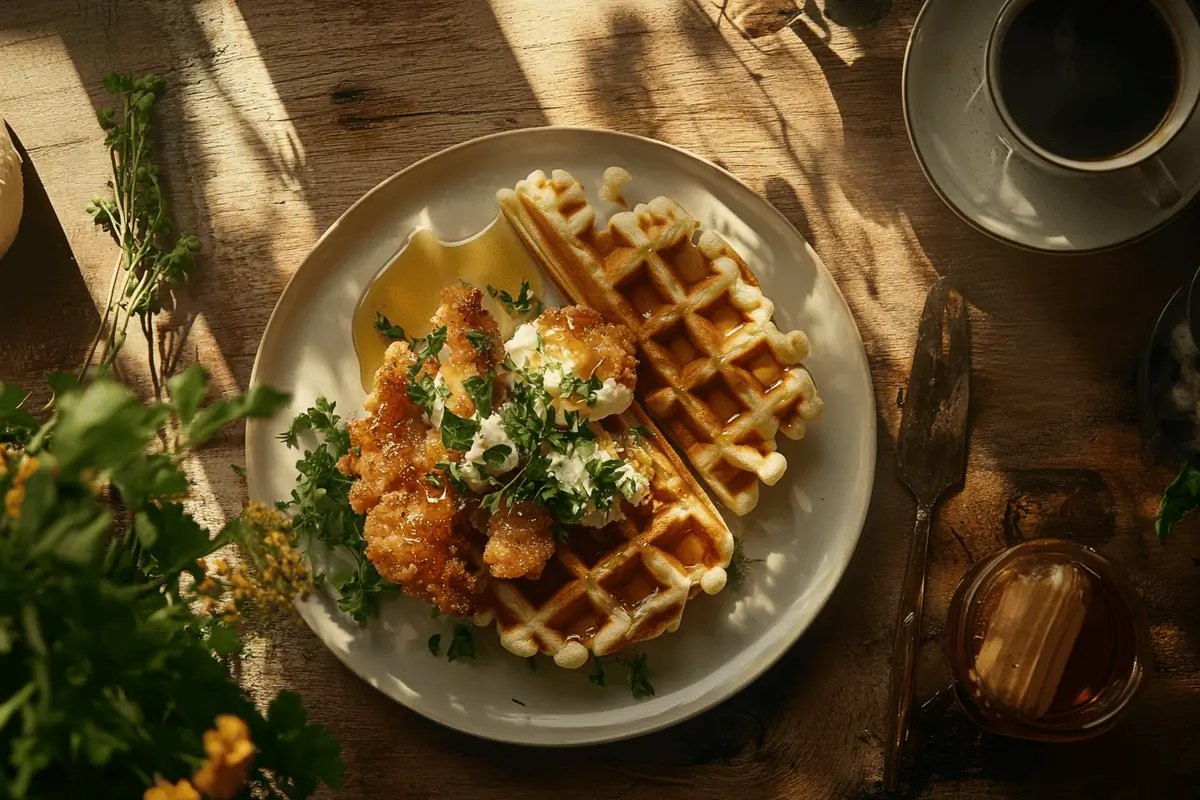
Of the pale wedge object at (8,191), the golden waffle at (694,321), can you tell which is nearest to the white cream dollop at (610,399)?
the golden waffle at (694,321)

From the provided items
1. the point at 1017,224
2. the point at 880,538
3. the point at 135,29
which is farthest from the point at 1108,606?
the point at 135,29

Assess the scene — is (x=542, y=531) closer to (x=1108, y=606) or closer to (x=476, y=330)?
(x=476, y=330)

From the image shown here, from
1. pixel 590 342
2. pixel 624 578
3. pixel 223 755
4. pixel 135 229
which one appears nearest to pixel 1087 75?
pixel 590 342

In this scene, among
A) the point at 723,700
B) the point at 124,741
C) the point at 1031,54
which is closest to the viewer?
the point at 124,741

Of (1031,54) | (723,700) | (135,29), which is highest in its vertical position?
(135,29)

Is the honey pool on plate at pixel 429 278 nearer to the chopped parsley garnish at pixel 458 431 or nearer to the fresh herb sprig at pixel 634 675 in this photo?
the chopped parsley garnish at pixel 458 431

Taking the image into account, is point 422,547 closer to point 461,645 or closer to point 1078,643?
point 461,645

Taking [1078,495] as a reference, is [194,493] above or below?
above
